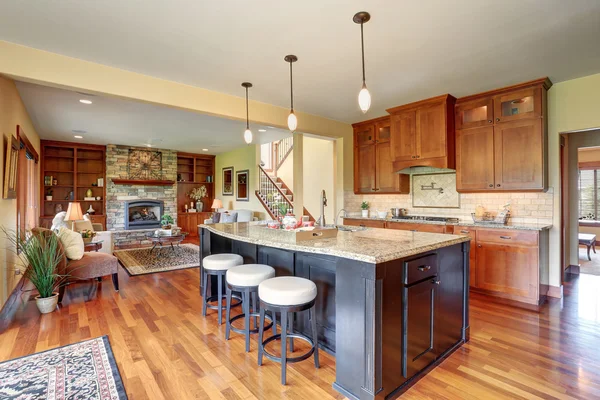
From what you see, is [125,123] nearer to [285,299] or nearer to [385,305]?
[285,299]

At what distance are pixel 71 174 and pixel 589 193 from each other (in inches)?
555

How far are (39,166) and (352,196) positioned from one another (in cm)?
794

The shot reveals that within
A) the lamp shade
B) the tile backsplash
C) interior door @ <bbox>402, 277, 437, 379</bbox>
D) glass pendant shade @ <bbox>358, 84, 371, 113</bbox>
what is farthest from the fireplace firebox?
interior door @ <bbox>402, 277, 437, 379</bbox>

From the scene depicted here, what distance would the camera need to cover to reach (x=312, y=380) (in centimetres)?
208

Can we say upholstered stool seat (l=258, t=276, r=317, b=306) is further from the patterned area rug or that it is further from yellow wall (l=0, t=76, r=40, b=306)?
the patterned area rug

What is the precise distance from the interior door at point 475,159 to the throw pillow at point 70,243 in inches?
205

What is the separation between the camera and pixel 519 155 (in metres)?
3.83

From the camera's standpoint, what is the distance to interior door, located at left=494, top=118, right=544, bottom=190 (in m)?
3.69

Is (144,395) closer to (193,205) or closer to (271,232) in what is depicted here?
(271,232)

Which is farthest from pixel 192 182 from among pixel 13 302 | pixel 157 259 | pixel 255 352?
pixel 255 352

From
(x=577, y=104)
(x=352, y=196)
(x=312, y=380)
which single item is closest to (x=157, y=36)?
(x=312, y=380)

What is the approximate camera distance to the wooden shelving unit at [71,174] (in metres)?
8.05

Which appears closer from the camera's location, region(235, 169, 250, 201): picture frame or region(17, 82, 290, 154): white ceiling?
region(17, 82, 290, 154): white ceiling

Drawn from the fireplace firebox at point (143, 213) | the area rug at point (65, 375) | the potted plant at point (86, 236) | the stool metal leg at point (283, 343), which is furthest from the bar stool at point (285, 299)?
the fireplace firebox at point (143, 213)
